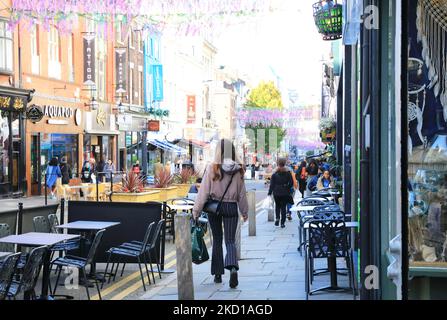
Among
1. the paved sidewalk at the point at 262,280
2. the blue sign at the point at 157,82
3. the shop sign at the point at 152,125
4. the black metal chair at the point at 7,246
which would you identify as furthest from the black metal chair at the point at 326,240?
the blue sign at the point at 157,82

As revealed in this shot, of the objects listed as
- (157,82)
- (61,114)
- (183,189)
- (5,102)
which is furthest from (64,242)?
(157,82)

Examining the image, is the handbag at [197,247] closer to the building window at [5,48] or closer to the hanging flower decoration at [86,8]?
the hanging flower decoration at [86,8]

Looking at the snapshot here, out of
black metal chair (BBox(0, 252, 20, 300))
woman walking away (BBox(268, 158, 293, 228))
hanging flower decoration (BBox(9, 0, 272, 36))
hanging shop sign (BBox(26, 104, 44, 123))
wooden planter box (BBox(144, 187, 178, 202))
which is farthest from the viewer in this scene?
hanging shop sign (BBox(26, 104, 44, 123))

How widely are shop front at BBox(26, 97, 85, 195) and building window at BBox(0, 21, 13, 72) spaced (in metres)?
2.15

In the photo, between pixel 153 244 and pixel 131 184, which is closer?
pixel 153 244

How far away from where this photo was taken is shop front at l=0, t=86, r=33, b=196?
27.7 m

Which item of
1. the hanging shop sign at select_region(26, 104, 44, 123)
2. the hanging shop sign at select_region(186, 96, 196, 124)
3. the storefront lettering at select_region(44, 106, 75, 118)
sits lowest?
the hanging shop sign at select_region(26, 104, 44, 123)

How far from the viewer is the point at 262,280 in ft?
29.7

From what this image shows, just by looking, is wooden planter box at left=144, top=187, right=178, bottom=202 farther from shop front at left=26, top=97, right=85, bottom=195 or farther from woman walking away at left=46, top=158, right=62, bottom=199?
shop front at left=26, top=97, right=85, bottom=195

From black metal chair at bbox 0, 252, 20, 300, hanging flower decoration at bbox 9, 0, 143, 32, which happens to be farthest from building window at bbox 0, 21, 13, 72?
black metal chair at bbox 0, 252, 20, 300

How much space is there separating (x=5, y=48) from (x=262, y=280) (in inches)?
851

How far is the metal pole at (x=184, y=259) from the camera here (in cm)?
758

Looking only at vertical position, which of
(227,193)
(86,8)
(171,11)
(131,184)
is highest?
(86,8)

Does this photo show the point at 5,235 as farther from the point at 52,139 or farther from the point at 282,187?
the point at 52,139
